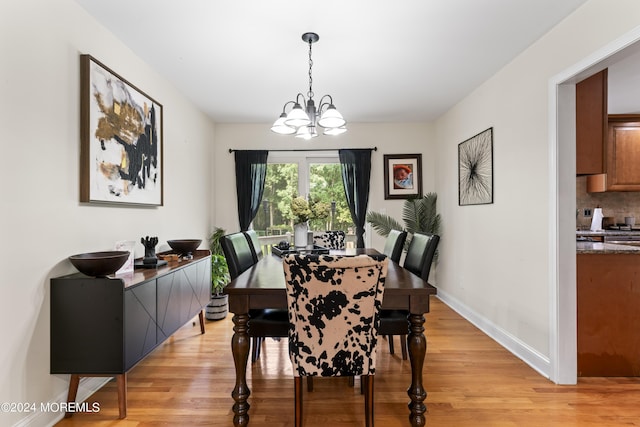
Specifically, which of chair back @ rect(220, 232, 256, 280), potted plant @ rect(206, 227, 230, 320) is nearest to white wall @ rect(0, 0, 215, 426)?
chair back @ rect(220, 232, 256, 280)

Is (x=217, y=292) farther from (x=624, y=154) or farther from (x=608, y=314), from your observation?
(x=624, y=154)

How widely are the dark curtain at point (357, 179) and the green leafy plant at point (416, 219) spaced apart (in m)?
0.18

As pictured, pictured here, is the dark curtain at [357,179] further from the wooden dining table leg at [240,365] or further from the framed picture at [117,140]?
the wooden dining table leg at [240,365]

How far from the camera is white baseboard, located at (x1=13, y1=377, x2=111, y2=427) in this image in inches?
69.5

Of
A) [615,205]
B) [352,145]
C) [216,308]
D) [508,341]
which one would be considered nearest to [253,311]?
[216,308]

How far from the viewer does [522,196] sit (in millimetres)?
2803

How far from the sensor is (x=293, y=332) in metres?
1.71

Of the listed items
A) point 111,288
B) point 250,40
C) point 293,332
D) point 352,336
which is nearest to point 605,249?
point 352,336

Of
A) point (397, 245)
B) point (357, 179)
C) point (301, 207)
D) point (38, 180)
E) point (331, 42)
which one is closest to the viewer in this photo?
point (38, 180)

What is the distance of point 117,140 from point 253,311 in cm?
159

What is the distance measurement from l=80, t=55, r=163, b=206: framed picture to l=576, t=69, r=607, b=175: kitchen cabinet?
11.0 ft

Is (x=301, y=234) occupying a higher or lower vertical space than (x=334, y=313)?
higher

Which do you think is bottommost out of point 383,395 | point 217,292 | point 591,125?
point 383,395

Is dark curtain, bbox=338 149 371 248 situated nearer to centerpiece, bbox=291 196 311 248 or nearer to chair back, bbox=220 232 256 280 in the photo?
centerpiece, bbox=291 196 311 248
